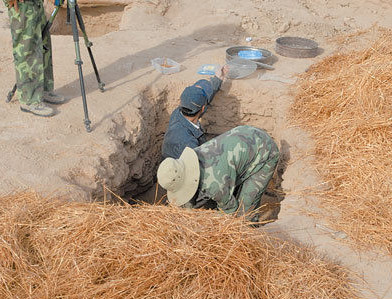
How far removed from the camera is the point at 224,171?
357 centimetres

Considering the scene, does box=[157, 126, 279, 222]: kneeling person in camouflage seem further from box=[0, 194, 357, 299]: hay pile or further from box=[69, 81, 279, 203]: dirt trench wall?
box=[69, 81, 279, 203]: dirt trench wall

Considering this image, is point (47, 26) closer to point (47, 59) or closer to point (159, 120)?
point (47, 59)

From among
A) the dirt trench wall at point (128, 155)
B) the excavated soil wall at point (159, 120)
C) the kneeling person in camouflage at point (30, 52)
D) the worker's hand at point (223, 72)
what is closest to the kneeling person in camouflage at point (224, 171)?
the dirt trench wall at point (128, 155)

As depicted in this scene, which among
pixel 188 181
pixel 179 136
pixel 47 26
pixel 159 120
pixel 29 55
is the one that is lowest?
pixel 159 120

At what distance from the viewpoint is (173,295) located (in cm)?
233

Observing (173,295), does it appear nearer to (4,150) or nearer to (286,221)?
(286,221)

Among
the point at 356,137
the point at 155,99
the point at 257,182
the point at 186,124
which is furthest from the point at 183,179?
the point at 155,99

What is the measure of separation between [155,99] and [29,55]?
165 cm

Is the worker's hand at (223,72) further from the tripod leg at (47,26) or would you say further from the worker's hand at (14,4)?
the worker's hand at (14,4)

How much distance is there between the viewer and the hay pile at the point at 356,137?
10.8ft

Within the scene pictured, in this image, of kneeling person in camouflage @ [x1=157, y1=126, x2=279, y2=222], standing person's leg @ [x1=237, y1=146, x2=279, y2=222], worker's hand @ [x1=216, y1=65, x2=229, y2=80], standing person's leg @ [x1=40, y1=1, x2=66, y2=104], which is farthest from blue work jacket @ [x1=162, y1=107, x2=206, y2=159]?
standing person's leg @ [x1=40, y1=1, x2=66, y2=104]

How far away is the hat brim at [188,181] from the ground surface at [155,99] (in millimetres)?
667

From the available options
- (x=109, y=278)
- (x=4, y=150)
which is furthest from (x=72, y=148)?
(x=109, y=278)

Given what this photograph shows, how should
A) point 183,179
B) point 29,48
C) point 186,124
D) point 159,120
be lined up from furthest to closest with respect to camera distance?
point 159,120, point 186,124, point 29,48, point 183,179
